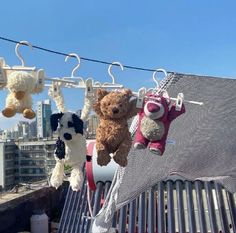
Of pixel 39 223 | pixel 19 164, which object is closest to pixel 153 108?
pixel 39 223

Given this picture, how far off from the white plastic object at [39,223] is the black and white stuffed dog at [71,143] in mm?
3527

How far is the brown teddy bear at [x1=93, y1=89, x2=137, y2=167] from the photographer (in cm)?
192

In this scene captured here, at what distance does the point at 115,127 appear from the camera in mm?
1935

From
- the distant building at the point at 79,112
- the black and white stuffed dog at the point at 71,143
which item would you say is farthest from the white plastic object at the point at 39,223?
the distant building at the point at 79,112

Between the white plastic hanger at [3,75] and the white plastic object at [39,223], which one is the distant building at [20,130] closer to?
the white plastic hanger at [3,75]

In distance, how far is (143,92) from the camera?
200cm

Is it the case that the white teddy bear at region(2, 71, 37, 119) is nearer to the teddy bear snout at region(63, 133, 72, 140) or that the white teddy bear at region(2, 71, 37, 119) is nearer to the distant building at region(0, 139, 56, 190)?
the teddy bear snout at region(63, 133, 72, 140)

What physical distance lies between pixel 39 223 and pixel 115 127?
12.7ft

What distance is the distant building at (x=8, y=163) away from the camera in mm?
48594

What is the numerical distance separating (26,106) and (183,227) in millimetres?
2056

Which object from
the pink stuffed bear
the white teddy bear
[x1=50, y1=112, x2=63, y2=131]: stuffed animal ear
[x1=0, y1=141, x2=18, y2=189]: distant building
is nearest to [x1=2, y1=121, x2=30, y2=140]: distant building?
[x1=50, y1=112, x2=63, y2=131]: stuffed animal ear

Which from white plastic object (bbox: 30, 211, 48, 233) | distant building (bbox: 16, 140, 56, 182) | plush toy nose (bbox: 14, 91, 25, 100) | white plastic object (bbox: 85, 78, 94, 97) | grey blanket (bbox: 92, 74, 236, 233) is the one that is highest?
white plastic object (bbox: 85, 78, 94, 97)

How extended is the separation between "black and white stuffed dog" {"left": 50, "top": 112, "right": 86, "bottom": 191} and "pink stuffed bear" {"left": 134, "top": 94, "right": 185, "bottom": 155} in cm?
29

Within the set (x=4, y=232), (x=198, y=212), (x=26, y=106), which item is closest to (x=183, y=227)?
(x=198, y=212)
